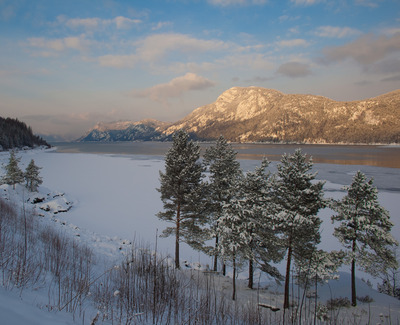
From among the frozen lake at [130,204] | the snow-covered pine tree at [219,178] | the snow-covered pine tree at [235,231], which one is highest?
the snow-covered pine tree at [219,178]

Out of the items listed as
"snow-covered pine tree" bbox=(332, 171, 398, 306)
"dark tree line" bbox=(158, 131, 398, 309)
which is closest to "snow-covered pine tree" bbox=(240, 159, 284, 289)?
"dark tree line" bbox=(158, 131, 398, 309)

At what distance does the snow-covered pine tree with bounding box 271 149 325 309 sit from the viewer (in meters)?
12.3

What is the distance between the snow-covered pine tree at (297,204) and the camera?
40.5 feet

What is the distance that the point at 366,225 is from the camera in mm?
13234

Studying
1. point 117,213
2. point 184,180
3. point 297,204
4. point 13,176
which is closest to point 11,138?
point 13,176

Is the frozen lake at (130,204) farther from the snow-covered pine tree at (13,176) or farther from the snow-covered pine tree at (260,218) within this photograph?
the snow-covered pine tree at (13,176)

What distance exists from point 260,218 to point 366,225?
6.35 m

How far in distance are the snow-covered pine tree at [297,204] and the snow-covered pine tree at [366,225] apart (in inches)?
106

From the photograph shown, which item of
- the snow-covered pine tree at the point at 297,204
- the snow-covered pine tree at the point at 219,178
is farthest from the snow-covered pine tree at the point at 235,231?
the snow-covered pine tree at the point at 219,178

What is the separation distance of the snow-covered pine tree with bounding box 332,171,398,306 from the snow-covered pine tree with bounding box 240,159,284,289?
4409 mm

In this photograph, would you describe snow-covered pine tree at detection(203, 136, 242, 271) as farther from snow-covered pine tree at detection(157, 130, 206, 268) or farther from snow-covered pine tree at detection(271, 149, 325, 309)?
snow-covered pine tree at detection(271, 149, 325, 309)

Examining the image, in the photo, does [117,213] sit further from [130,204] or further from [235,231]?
[235,231]

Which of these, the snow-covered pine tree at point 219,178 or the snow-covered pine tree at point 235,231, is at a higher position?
the snow-covered pine tree at point 219,178

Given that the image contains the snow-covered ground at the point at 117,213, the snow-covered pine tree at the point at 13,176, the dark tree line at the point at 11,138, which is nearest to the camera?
the snow-covered ground at the point at 117,213
